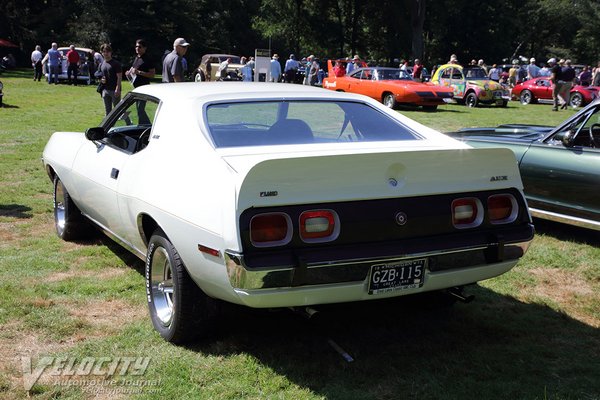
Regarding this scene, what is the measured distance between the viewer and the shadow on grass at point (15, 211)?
6.81m

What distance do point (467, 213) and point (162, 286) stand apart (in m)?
1.84

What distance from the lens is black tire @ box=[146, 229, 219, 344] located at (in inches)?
142

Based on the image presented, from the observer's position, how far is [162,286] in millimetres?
3932

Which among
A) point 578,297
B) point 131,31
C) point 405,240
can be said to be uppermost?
point 131,31

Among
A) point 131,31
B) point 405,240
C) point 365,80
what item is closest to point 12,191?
point 405,240

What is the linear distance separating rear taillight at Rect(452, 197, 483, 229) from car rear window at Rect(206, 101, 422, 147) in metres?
0.85

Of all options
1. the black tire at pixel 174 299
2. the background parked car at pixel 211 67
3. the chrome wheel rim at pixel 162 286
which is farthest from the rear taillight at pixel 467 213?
the background parked car at pixel 211 67

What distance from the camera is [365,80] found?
72.4 ft

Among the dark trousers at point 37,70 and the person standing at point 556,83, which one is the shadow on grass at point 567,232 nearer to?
the person standing at point 556,83

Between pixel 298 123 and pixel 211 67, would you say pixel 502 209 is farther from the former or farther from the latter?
pixel 211 67

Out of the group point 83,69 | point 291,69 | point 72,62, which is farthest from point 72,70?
point 291,69

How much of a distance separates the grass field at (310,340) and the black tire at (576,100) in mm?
19363

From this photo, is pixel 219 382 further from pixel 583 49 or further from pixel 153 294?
pixel 583 49

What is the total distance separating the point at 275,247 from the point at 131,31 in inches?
1652
